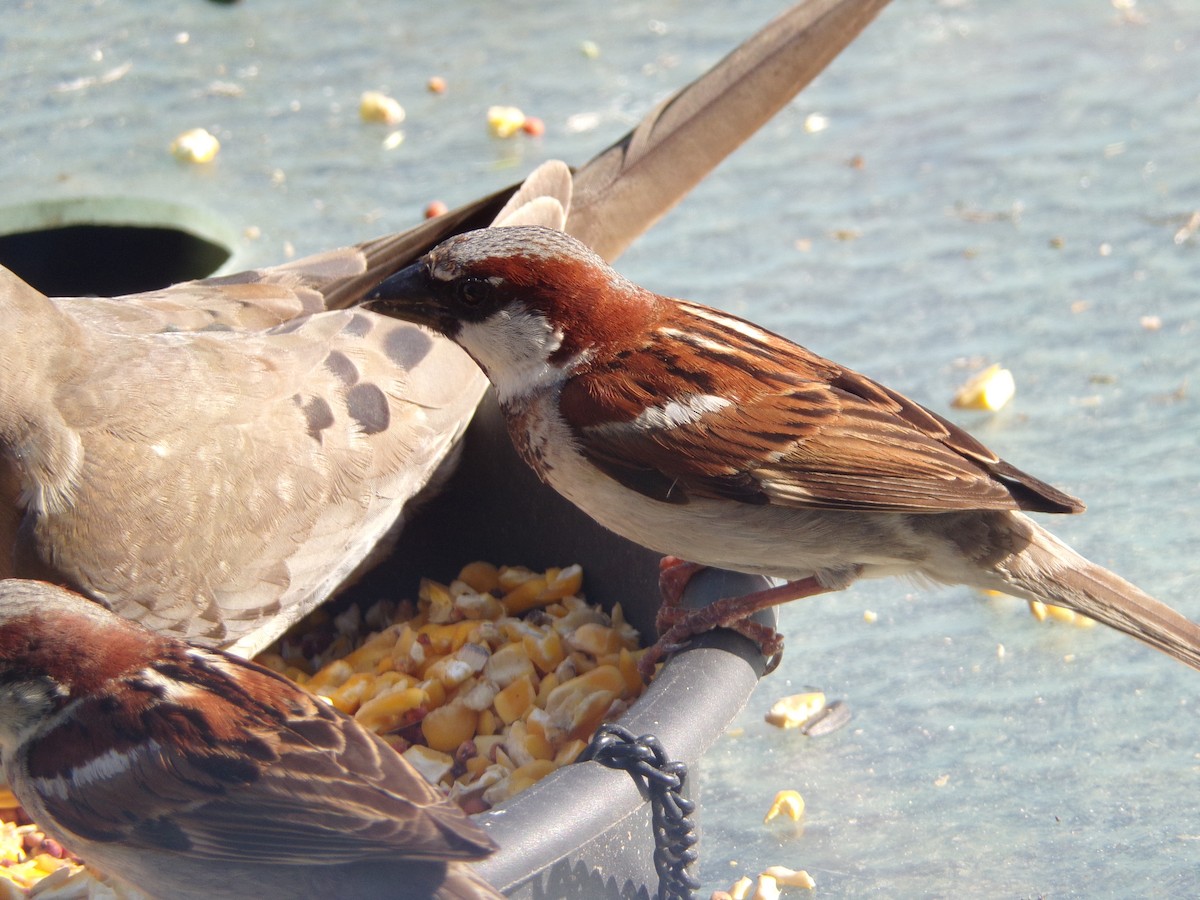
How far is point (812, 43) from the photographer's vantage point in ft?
12.1

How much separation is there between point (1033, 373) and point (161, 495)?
2.79 meters

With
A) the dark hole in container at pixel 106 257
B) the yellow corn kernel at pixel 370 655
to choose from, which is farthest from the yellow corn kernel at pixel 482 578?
the dark hole in container at pixel 106 257

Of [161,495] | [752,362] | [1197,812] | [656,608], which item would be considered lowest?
[1197,812]

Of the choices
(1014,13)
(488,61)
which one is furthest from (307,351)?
(1014,13)

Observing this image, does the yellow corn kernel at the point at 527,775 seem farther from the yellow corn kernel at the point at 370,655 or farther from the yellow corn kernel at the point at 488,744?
the yellow corn kernel at the point at 370,655

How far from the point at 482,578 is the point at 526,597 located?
6.7 inches

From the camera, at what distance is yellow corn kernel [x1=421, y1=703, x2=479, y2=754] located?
3.26 meters

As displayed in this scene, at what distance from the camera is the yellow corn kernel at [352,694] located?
10.9 ft

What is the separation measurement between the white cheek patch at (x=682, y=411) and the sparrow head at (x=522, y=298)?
7.8 inches

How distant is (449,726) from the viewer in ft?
10.7

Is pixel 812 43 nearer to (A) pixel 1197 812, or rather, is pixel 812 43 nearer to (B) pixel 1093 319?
(B) pixel 1093 319

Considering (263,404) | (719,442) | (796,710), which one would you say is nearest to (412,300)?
(263,404)

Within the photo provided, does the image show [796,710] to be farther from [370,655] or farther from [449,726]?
[370,655]

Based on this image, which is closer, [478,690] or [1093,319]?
[478,690]
